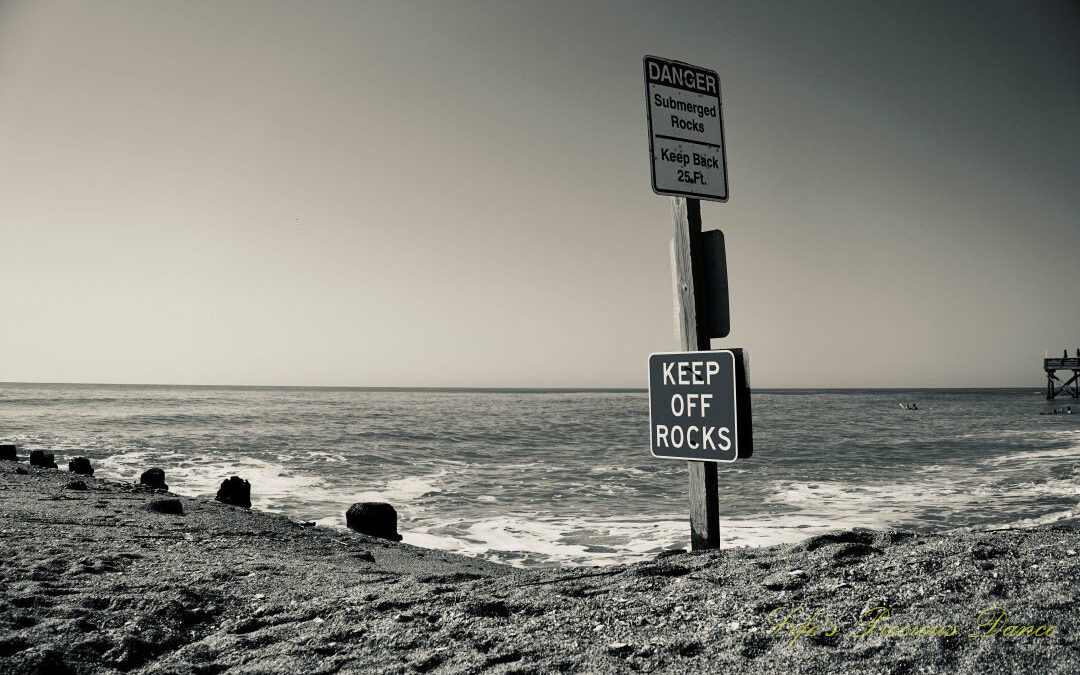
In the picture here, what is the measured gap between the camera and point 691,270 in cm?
389

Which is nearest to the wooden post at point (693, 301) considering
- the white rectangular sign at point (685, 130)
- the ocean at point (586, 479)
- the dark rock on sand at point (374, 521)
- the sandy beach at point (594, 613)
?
the white rectangular sign at point (685, 130)

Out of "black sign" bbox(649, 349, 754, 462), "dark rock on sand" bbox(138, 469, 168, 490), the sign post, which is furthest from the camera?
"dark rock on sand" bbox(138, 469, 168, 490)

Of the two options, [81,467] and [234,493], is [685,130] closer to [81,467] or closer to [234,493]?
[234,493]

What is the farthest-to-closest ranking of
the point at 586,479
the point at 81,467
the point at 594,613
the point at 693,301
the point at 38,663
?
1. the point at 586,479
2. the point at 81,467
3. the point at 693,301
4. the point at 594,613
5. the point at 38,663

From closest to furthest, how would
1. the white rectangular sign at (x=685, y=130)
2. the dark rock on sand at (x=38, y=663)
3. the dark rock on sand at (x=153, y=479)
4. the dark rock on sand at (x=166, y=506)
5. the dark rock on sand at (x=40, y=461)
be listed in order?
1. the dark rock on sand at (x=38, y=663)
2. the white rectangular sign at (x=685, y=130)
3. the dark rock on sand at (x=166, y=506)
4. the dark rock on sand at (x=153, y=479)
5. the dark rock on sand at (x=40, y=461)

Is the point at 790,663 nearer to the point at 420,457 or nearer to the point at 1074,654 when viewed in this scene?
the point at 1074,654

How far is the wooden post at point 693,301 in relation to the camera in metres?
3.83

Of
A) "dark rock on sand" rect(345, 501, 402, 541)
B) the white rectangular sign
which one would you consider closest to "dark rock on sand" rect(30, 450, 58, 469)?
"dark rock on sand" rect(345, 501, 402, 541)

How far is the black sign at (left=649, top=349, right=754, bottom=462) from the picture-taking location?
11.3ft

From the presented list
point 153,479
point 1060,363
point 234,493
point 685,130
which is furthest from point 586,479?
point 1060,363

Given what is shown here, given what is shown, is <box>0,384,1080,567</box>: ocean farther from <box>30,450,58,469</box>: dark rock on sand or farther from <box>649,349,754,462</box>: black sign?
<box>649,349,754,462</box>: black sign

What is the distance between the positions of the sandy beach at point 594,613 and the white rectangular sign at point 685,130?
223cm

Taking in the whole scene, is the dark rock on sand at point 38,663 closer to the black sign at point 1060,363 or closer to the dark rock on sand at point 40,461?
the dark rock on sand at point 40,461

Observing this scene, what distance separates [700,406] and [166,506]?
7403 millimetres
